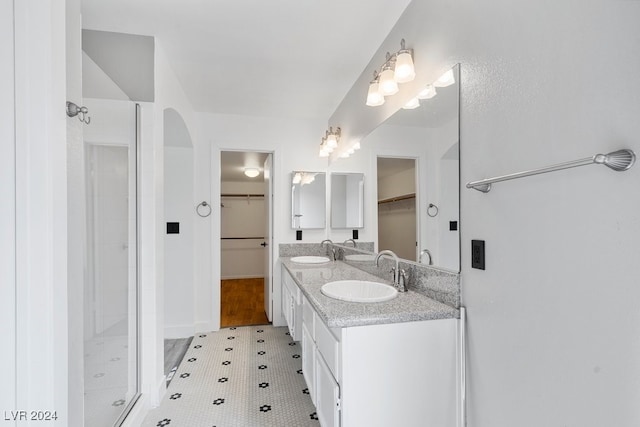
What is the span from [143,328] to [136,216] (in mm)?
694

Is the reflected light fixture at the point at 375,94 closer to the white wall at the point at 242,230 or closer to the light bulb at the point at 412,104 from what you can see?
the light bulb at the point at 412,104

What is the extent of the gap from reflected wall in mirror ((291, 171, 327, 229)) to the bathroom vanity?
73.0 inches

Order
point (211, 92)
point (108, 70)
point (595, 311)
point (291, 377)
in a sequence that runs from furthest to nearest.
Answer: point (211, 92) → point (291, 377) → point (108, 70) → point (595, 311)

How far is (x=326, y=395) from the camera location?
1288 mm

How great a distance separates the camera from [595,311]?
0.69 meters

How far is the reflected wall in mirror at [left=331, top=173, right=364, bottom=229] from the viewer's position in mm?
2444

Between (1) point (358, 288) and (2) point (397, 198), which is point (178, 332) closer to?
(1) point (358, 288)

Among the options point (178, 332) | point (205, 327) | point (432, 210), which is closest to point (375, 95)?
point (432, 210)

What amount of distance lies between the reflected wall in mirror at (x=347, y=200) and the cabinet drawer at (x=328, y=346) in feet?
3.78

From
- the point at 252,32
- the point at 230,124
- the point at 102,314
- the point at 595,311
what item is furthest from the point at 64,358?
the point at 230,124

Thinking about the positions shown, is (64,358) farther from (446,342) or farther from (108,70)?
(108,70)

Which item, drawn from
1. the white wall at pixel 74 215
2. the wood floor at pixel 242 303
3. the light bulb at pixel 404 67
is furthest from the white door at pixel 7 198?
the wood floor at pixel 242 303

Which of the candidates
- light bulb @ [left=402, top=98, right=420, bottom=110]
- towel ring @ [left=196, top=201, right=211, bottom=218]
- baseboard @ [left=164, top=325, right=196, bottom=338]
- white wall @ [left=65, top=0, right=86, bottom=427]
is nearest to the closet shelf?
light bulb @ [left=402, top=98, right=420, bottom=110]

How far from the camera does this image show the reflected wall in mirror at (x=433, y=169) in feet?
4.11
